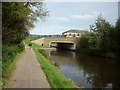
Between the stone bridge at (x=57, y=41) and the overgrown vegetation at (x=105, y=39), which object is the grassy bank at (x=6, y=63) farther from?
the stone bridge at (x=57, y=41)

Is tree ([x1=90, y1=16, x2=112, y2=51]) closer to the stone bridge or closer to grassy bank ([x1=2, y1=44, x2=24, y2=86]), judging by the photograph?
the stone bridge

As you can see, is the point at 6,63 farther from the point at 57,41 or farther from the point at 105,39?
the point at 57,41

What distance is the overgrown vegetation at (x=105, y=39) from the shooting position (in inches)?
1523

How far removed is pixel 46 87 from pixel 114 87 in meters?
7.79

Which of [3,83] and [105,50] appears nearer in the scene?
[3,83]

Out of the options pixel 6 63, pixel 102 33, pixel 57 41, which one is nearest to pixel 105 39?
pixel 102 33

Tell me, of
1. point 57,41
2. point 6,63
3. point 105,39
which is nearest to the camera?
point 6,63

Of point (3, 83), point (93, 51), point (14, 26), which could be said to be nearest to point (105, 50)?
point (93, 51)

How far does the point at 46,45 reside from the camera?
231ft

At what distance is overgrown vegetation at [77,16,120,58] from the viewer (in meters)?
38.7

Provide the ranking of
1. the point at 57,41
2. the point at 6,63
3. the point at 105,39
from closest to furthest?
the point at 6,63 → the point at 105,39 → the point at 57,41

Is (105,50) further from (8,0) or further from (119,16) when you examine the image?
(8,0)

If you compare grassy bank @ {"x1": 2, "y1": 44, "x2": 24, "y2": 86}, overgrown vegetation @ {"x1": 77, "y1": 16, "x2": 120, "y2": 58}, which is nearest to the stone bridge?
overgrown vegetation @ {"x1": 77, "y1": 16, "x2": 120, "y2": 58}

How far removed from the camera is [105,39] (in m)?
40.9
